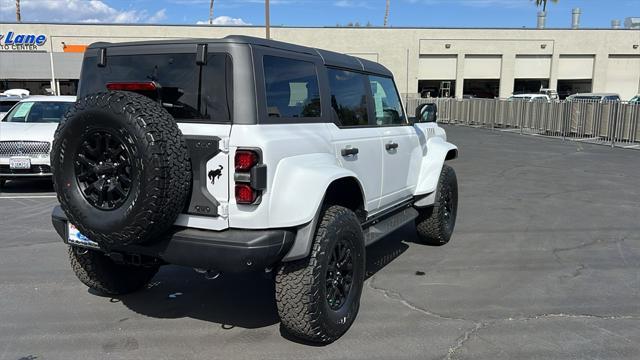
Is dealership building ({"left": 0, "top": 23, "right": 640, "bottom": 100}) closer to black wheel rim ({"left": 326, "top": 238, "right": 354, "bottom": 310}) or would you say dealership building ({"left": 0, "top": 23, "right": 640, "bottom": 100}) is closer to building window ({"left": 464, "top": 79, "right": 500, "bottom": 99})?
building window ({"left": 464, "top": 79, "right": 500, "bottom": 99})

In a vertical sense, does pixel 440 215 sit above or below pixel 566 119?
below

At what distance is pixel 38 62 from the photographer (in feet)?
133

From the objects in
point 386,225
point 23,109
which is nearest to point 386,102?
point 386,225

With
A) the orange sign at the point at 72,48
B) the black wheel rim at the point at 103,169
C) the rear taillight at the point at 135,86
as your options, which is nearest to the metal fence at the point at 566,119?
the rear taillight at the point at 135,86

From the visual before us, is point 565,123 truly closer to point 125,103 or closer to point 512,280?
point 512,280

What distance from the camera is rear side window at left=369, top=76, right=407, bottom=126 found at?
16.2 feet

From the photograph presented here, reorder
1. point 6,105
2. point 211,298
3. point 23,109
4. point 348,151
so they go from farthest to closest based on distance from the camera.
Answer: point 6,105 → point 23,109 → point 211,298 → point 348,151

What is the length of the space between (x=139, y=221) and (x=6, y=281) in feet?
9.19

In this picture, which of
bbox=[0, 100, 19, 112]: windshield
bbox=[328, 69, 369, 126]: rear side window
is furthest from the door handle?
bbox=[0, 100, 19, 112]: windshield

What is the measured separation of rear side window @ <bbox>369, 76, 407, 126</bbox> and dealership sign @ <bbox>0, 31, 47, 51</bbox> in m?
46.6

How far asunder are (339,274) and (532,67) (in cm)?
5300

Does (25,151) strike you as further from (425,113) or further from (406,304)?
(406,304)

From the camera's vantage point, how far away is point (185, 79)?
11.2 ft

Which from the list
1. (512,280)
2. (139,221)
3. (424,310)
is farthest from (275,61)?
(512,280)
